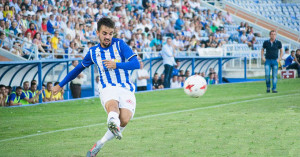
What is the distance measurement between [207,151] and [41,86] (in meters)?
8.88

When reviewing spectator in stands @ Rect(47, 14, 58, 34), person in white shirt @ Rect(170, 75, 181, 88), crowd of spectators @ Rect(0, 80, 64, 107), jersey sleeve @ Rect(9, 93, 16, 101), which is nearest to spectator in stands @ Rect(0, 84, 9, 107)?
crowd of spectators @ Rect(0, 80, 64, 107)

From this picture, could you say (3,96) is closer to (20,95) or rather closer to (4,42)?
(20,95)

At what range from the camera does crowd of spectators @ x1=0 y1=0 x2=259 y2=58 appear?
18078mm

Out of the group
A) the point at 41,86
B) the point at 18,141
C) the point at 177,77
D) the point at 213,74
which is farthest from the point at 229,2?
the point at 18,141

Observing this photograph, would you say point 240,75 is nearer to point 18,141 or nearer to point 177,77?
point 177,77

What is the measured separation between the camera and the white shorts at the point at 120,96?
665 cm

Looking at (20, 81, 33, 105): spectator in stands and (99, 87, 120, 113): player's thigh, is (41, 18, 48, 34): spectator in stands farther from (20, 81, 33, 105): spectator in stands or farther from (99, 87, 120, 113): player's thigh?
(99, 87, 120, 113): player's thigh

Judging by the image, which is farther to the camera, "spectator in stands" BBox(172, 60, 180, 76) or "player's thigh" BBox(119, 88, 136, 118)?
"spectator in stands" BBox(172, 60, 180, 76)

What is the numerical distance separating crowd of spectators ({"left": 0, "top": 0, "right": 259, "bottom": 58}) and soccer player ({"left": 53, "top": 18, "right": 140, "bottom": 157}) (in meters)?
9.18

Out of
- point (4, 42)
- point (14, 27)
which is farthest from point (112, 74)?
point (14, 27)

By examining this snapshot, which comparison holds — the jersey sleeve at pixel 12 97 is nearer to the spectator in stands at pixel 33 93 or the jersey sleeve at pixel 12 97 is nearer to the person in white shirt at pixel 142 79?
the spectator in stands at pixel 33 93

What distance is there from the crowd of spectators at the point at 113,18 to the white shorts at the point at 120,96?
31.0 ft

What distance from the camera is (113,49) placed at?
22.7 feet

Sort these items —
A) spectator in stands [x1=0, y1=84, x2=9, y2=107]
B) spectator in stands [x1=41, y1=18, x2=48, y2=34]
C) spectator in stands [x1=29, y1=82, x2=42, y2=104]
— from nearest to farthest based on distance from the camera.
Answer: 1. spectator in stands [x1=0, y1=84, x2=9, y2=107]
2. spectator in stands [x1=29, y1=82, x2=42, y2=104]
3. spectator in stands [x1=41, y1=18, x2=48, y2=34]
